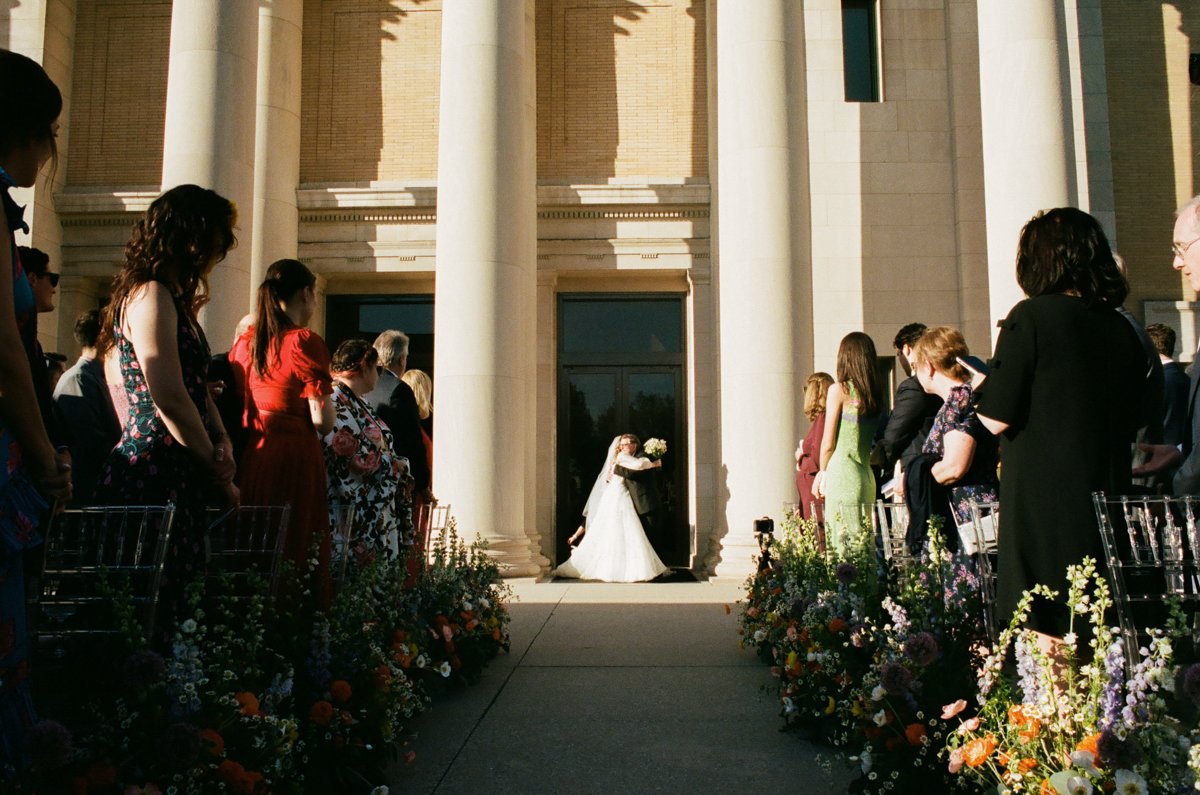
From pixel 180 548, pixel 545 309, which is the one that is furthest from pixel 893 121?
pixel 180 548

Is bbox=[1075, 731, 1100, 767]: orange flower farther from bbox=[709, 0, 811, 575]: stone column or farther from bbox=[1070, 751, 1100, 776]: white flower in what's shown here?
bbox=[709, 0, 811, 575]: stone column

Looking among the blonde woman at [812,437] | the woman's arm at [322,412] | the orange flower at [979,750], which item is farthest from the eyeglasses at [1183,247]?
the blonde woman at [812,437]

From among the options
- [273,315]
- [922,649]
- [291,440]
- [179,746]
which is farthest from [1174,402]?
[179,746]

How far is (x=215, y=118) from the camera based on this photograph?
39.1 feet

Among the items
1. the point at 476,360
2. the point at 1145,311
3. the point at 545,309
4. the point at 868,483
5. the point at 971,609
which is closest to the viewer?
the point at 971,609

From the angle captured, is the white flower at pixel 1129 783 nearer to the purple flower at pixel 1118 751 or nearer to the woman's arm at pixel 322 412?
the purple flower at pixel 1118 751

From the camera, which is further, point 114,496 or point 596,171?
point 596,171

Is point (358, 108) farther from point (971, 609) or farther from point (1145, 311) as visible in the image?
point (971, 609)

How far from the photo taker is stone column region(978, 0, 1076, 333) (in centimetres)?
1149

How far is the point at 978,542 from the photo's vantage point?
13.1ft

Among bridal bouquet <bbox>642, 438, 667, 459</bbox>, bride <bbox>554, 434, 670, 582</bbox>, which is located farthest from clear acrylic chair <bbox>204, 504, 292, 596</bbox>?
bridal bouquet <bbox>642, 438, 667, 459</bbox>

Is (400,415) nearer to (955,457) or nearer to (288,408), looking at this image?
(288,408)

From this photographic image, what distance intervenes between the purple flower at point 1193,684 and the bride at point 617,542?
436 inches

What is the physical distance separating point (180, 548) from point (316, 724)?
0.89 meters
